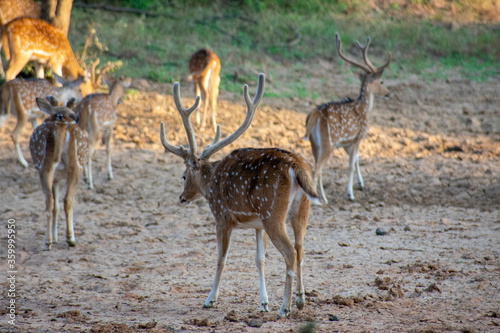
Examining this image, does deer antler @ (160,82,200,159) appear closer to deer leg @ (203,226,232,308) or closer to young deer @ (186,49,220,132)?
deer leg @ (203,226,232,308)

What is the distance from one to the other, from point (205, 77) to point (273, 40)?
5.52 m

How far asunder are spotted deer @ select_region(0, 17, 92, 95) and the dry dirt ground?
125 centimetres

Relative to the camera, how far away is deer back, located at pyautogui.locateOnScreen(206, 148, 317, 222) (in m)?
4.46

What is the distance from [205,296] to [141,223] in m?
2.38

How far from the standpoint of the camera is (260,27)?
647 inches

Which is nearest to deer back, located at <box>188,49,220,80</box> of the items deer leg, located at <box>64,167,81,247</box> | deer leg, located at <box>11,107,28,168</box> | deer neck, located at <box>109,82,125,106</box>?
deer neck, located at <box>109,82,125,106</box>

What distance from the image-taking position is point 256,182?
182 inches

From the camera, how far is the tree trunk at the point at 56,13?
1158 centimetres

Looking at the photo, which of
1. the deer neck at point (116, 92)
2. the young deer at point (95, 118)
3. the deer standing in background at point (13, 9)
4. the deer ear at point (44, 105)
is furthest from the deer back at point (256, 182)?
the deer standing in background at point (13, 9)

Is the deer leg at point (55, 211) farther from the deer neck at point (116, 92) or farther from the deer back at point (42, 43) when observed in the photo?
the deer back at point (42, 43)

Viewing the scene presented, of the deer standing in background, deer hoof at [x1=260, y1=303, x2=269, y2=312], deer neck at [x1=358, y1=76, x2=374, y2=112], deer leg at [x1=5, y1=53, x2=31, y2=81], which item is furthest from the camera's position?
the deer standing in background

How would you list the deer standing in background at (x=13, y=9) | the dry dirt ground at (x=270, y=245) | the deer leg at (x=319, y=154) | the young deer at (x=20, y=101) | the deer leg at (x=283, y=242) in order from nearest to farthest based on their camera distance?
the deer leg at (x=283, y=242) < the dry dirt ground at (x=270, y=245) < the deer leg at (x=319, y=154) < the young deer at (x=20, y=101) < the deer standing in background at (x=13, y=9)

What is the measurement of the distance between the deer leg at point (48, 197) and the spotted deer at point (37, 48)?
13.4 feet

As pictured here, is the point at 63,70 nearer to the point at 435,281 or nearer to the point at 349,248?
the point at 349,248
